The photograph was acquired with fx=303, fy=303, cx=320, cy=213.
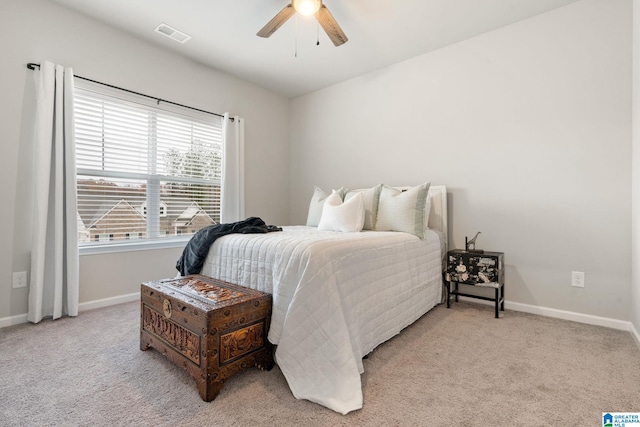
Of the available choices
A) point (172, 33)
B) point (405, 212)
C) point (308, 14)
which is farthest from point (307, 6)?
point (405, 212)

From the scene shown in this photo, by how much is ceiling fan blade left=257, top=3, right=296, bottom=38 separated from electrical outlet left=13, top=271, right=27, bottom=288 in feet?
8.61

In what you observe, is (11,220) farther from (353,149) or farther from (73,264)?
(353,149)

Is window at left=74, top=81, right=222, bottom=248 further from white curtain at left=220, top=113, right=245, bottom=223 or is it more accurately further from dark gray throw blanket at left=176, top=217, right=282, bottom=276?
dark gray throw blanket at left=176, top=217, right=282, bottom=276

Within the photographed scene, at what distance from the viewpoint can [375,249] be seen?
1909 millimetres

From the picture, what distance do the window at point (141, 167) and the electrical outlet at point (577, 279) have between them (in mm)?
3512

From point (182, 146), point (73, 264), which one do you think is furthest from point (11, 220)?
point (182, 146)

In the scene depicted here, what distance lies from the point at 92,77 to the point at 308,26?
196 centimetres

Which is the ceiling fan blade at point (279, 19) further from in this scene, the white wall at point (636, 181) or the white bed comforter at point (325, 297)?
the white wall at point (636, 181)

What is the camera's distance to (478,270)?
2506 mm

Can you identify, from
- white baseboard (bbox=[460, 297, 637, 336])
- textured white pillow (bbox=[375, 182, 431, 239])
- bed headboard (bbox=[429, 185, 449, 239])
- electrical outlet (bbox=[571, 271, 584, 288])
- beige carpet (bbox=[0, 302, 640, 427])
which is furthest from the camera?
bed headboard (bbox=[429, 185, 449, 239])

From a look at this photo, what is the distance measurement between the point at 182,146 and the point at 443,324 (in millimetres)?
→ 3095

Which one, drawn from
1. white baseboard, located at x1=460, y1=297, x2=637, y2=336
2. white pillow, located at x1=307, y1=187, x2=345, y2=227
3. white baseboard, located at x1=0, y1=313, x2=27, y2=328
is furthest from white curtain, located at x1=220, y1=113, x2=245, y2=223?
white baseboard, located at x1=460, y1=297, x2=637, y2=336

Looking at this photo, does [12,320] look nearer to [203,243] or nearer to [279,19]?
[203,243]

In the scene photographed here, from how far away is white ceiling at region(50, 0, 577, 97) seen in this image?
8.06 feet
